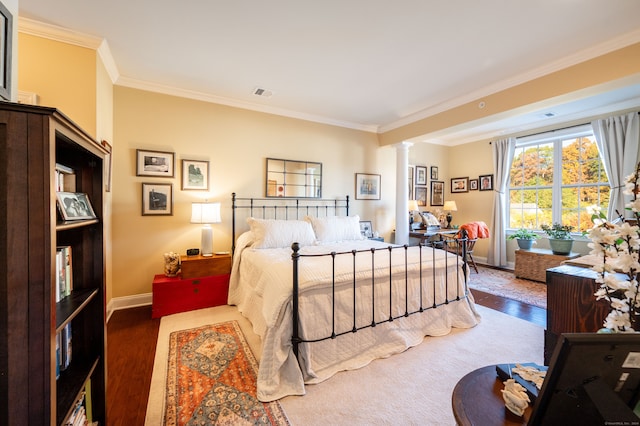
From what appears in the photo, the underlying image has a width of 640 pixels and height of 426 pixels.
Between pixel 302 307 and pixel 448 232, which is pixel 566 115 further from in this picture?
pixel 302 307

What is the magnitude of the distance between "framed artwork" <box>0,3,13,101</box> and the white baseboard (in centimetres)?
280

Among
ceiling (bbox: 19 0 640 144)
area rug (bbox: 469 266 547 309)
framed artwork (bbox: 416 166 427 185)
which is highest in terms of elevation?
ceiling (bbox: 19 0 640 144)

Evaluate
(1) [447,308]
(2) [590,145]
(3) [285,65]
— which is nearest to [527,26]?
(3) [285,65]

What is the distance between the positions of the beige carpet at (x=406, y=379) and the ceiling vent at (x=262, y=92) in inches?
112

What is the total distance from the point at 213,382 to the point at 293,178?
297 centimetres

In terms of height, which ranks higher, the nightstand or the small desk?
the small desk

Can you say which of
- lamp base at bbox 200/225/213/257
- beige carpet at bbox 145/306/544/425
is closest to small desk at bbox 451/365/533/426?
beige carpet at bbox 145/306/544/425

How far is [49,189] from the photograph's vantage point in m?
0.83

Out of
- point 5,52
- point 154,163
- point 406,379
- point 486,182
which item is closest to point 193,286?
point 154,163

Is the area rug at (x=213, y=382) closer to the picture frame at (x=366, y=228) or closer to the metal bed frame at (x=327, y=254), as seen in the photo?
the metal bed frame at (x=327, y=254)

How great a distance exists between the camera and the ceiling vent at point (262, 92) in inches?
136

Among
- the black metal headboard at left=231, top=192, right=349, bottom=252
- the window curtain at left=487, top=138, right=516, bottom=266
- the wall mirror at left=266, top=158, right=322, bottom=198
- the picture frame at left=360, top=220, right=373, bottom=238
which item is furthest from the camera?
Answer: the window curtain at left=487, top=138, right=516, bottom=266

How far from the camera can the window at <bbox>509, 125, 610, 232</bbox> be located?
4.33 metres

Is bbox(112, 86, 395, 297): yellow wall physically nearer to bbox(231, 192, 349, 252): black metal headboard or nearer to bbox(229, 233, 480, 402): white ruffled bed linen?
bbox(231, 192, 349, 252): black metal headboard
